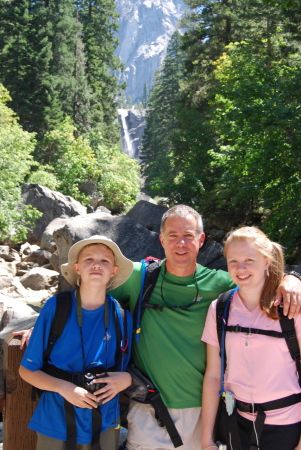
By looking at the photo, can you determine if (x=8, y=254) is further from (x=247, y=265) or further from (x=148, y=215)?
(x=247, y=265)

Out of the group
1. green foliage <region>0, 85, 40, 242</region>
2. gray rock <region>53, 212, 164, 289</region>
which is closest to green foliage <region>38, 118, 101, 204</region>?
green foliage <region>0, 85, 40, 242</region>

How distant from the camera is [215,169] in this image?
2084 cm

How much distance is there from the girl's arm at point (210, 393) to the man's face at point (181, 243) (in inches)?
19.3

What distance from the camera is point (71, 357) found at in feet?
7.63

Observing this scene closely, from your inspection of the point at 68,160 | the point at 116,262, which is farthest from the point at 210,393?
the point at 68,160

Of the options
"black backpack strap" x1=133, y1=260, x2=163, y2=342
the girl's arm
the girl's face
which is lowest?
the girl's arm

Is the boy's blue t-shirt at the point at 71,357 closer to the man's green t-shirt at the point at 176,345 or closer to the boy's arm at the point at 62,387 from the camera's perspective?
the boy's arm at the point at 62,387

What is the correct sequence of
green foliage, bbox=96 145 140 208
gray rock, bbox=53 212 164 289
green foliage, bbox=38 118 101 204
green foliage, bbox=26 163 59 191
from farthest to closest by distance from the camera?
green foliage, bbox=96 145 140 208
green foliage, bbox=38 118 101 204
green foliage, bbox=26 163 59 191
gray rock, bbox=53 212 164 289

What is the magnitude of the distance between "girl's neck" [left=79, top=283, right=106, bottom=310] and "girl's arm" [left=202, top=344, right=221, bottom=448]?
2.05 ft

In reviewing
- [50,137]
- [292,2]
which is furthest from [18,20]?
[292,2]

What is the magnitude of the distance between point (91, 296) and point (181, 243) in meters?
0.62

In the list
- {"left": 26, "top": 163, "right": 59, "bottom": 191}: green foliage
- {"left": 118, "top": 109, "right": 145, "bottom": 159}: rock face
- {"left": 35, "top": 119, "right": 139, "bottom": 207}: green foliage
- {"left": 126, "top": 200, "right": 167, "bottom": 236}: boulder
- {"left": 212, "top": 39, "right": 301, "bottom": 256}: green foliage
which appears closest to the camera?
{"left": 212, "top": 39, "right": 301, "bottom": 256}: green foliage

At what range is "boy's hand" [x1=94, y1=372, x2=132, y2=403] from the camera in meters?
2.25

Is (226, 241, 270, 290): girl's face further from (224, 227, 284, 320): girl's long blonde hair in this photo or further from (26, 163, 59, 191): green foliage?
(26, 163, 59, 191): green foliage
